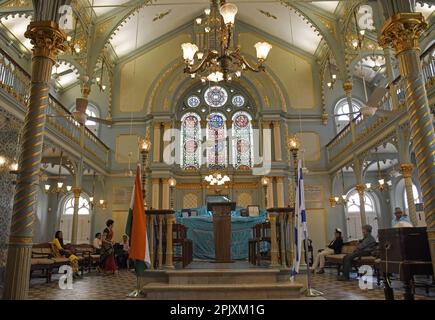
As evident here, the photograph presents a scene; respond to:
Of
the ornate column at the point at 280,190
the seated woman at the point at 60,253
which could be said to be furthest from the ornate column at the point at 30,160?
the ornate column at the point at 280,190

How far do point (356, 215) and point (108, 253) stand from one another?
13778 millimetres

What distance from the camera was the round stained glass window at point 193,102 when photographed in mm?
18578

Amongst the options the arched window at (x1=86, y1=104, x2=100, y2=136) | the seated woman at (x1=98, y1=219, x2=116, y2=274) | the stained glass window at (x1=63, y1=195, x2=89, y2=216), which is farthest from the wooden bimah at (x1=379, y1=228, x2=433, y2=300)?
the stained glass window at (x1=63, y1=195, x2=89, y2=216)

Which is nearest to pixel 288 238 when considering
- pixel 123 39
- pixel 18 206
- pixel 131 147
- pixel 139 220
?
pixel 139 220

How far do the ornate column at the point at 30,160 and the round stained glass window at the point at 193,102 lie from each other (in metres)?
13.4

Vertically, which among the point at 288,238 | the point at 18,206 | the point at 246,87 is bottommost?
the point at 288,238

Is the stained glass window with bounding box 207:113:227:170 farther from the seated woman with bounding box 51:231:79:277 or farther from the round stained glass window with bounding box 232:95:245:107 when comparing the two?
the seated woman with bounding box 51:231:79:277

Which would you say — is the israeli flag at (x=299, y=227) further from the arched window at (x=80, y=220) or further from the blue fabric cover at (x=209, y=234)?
the arched window at (x=80, y=220)

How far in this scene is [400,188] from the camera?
1831 centimetres

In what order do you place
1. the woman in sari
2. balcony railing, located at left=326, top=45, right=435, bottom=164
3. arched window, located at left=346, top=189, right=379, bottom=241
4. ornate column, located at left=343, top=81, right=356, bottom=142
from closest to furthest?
balcony railing, located at left=326, top=45, right=435, bottom=164
the woman in sari
ornate column, located at left=343, top=81, right=356, bottom=142
arched window, located at left=346, top=189, right=379, bottom=241

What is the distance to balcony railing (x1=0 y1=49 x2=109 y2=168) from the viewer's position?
8891 mm

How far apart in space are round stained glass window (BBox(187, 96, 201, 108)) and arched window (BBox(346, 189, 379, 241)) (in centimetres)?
968

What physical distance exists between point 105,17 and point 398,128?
1202 centimetres
